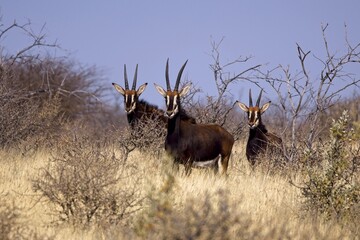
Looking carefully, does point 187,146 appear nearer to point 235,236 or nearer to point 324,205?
point 324,205

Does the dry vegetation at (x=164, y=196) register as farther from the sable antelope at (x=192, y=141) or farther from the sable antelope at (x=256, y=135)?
the sable antelope at (x=256, y=135)

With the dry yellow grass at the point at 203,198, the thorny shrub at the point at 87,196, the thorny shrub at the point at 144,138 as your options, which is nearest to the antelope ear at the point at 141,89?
the thorny shrub at the point at 144,138

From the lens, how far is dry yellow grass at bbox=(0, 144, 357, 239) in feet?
23.9

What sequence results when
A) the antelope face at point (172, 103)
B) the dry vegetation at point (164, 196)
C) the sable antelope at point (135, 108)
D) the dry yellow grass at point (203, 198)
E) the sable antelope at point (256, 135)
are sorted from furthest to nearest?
the sable antelope at point (135, 108) → the sable antelope at point (256, 135) → the antelope face at point (172, 103) → the dry yellow grass at point (203, 198) → the dry vegetation at point (164, 196)

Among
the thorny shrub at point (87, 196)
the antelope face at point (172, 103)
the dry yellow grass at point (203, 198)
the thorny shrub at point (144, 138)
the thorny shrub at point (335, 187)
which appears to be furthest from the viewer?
the antelope face at point (172, 103)

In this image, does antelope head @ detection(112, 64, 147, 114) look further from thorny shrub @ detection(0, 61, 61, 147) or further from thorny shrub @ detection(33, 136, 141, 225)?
thorny shrub @ detection(33, 136, 141, 225)

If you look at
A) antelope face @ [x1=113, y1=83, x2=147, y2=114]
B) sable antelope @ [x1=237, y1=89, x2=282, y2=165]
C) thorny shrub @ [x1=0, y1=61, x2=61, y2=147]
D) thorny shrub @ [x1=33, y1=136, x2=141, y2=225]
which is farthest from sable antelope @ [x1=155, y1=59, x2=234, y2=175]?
thorny shrub @ [x1=33, y1=136, x2=141, y2=225]

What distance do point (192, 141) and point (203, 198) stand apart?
4.83 metres

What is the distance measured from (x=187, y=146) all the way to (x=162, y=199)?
20.2 ft

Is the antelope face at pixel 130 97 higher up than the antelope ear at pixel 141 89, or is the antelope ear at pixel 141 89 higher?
the antelope ear at pixel 141 89

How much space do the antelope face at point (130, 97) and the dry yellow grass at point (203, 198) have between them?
4.22 meters

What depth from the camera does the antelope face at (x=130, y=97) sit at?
16386mm

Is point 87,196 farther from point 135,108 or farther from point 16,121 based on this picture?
point 135,108

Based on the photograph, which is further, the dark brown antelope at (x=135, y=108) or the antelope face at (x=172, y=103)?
the dark brown antelope at (x=135, y=108)
